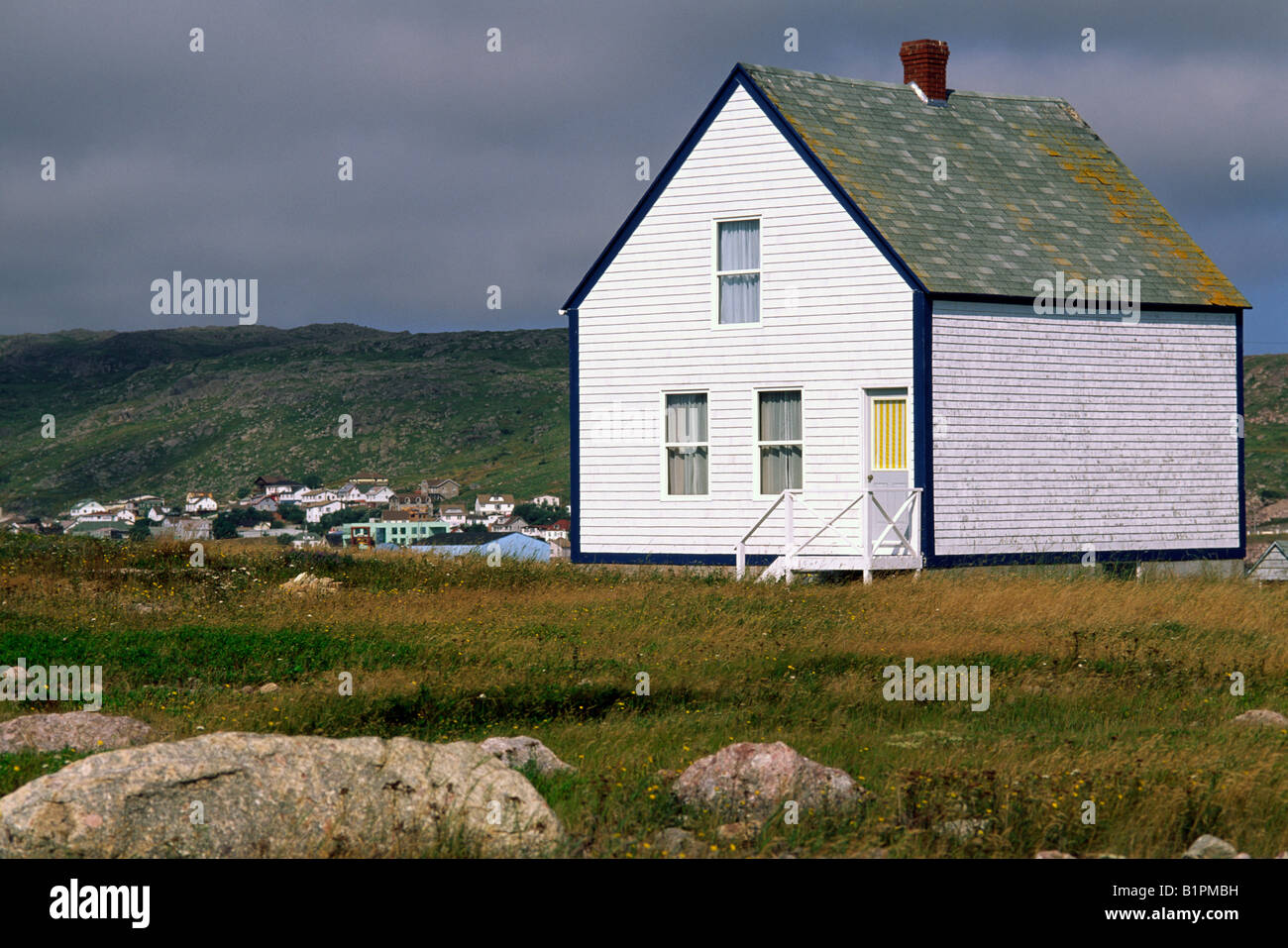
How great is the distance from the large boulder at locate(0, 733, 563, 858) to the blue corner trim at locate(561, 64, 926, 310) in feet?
55.6

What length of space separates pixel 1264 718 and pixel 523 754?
7014 millimetres

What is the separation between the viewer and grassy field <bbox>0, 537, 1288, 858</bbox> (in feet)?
32.0

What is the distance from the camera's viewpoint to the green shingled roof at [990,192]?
25.2 metres

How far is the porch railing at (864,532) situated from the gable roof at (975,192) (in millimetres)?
3705

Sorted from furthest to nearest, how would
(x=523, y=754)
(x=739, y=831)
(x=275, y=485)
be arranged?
(x=275, y=485)
(x=523, y=754)
(x=739, y=831)

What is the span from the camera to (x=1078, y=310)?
84.3 feet

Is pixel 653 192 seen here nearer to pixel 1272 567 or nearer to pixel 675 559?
pixel 675 559

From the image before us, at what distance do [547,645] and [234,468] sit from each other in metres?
161

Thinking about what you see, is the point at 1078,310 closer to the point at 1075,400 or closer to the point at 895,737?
the point at 1075,400

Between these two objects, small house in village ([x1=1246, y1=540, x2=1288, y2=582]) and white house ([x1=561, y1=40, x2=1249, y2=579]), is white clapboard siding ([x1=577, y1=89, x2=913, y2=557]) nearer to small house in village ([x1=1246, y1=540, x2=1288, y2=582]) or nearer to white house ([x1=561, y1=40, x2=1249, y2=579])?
white house ([x1=561, y1=40, x2=1249, y2=579])

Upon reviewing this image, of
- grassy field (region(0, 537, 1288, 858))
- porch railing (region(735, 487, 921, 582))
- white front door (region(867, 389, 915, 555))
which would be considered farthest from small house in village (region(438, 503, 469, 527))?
grassy field (region(0, 537, 1288, 858))

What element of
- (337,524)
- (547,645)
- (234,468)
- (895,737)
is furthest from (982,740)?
(234,468)

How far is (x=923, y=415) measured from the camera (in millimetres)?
23906

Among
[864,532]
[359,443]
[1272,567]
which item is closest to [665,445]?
[864,532]
